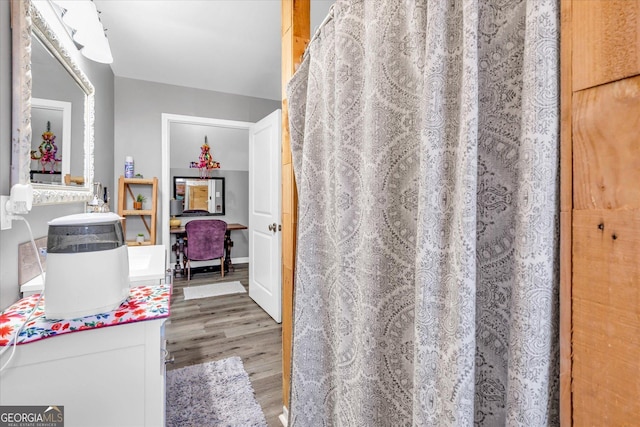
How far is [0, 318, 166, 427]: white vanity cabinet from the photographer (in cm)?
92

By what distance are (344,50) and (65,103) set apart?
167 centimetres

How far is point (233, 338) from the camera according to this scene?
255 cm

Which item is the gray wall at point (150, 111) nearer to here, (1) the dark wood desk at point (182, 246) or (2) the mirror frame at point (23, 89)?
(1) the dark wood desk at point (182, 246)

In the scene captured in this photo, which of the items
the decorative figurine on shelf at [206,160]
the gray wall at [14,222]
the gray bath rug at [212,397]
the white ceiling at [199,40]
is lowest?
the gray bath rug at [212,397]

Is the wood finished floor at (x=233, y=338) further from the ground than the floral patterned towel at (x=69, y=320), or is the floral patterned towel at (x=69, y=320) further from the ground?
the floral patterned towel at (x=69, y=320)

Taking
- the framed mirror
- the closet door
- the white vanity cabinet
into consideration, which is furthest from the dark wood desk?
the closet door

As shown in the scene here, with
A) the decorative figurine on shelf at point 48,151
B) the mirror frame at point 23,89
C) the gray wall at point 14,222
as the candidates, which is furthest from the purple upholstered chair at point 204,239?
the mirror frame at point 23,89

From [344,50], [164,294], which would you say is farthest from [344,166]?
[164,294]

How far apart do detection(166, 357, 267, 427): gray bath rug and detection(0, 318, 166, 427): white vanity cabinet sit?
673 millimetres

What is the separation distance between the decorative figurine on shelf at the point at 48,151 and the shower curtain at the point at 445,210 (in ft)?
4.33

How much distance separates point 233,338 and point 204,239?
2125 mm

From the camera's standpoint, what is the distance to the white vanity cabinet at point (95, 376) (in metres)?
0.92

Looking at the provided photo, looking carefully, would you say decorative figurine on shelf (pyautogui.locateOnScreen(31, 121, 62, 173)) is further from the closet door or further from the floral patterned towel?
the closet door

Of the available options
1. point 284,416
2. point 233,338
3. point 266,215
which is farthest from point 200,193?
point 284,416
